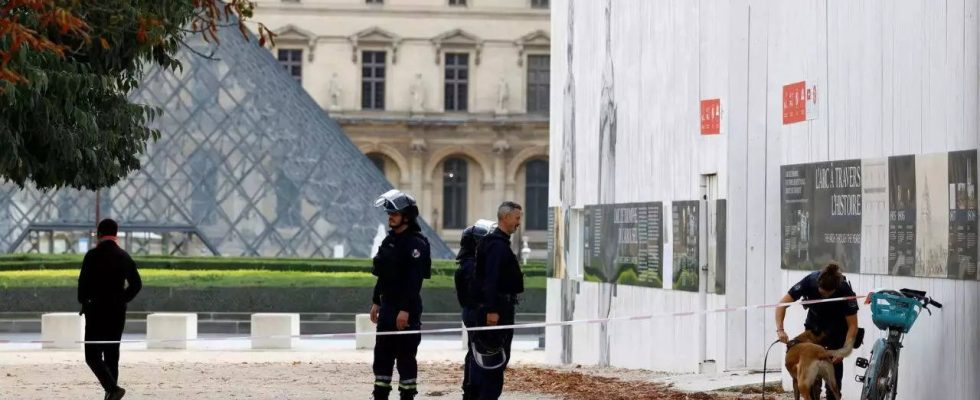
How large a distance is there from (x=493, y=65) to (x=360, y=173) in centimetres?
2558

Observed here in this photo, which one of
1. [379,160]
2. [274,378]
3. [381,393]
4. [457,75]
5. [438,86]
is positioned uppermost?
[457,75]

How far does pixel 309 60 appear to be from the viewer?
2489 inches

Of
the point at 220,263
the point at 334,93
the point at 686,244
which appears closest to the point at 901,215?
the point at 686,244

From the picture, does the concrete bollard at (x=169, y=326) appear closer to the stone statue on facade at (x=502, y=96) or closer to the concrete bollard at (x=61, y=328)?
the concrete bollard at (x=61, y=328)

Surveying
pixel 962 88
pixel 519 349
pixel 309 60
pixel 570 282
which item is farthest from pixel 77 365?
pixel 309 60

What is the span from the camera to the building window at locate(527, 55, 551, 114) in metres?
64.0

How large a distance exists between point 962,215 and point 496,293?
2.50 metres

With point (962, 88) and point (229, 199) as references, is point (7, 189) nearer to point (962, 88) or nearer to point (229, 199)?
point (229, 199)

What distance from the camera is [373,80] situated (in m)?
63.8

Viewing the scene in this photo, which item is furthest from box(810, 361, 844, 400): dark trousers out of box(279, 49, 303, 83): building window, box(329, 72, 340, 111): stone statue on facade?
box(279, 49, 303, 83): building window

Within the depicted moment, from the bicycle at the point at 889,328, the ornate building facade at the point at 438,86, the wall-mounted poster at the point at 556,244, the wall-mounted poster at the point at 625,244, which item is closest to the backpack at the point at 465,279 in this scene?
the bicycle at the point at 889,328

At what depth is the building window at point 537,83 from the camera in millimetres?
63969

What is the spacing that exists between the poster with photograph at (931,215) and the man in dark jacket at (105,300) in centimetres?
482

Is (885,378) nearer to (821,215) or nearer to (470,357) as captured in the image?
(821,215)
